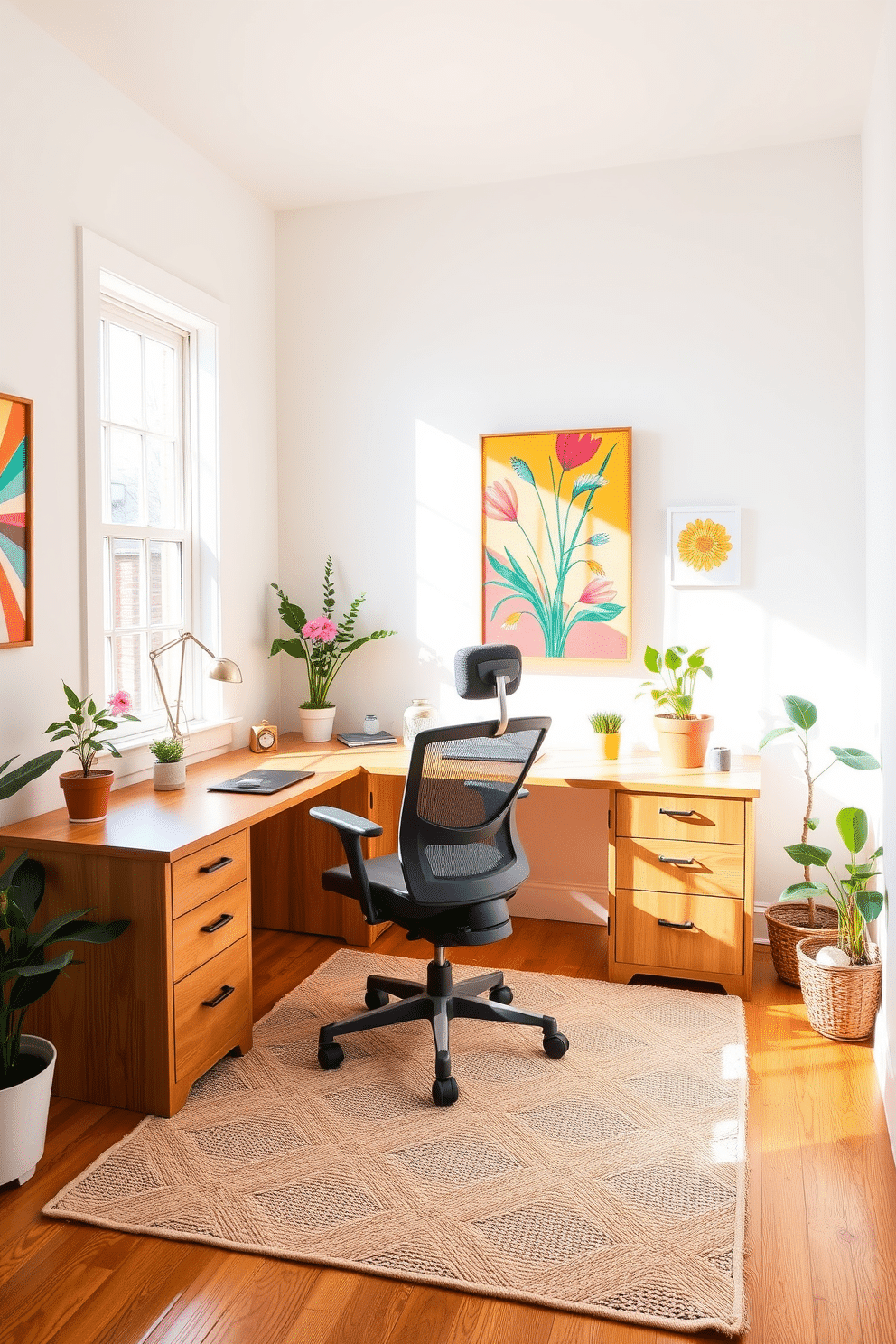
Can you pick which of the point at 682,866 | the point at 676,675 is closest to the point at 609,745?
the point at 676,675

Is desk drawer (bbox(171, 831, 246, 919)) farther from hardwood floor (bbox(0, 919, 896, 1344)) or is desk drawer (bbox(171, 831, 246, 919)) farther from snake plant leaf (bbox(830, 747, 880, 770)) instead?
snake plant leaf (bbox(830, 747, 880, 770))

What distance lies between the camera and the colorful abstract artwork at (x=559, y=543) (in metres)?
3.51

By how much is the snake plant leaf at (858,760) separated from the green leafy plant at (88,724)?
2001 mm

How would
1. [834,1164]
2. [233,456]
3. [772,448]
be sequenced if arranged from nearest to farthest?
[834,1164] → [772,448] → [233,456]

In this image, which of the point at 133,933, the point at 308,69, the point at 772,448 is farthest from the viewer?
the point at 772,448

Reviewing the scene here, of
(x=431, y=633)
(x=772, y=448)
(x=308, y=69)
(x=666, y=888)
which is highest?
(x=308, y=69)

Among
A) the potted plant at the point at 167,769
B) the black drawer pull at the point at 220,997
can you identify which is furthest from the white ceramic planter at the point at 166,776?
the black drawer pull at the point at 220,997

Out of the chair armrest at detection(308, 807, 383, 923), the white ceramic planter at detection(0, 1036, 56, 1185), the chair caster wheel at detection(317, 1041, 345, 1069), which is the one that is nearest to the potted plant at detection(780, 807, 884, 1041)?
the chair armrest at detection(308, 807, 383, 923)

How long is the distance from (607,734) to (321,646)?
47.0 inches

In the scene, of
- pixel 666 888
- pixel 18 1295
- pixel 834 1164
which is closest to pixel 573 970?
pixel 666 888

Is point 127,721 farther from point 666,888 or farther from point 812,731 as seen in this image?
point 812,731

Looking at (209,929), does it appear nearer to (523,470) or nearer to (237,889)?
(237,889)

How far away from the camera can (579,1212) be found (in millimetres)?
1926

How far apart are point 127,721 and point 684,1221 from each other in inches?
83.2
